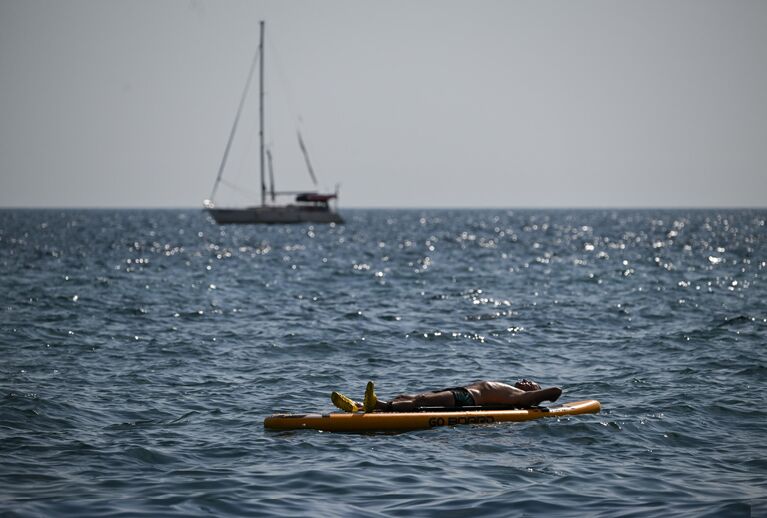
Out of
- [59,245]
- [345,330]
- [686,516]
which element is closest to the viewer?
[686,516]

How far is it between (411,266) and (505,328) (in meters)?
22.9

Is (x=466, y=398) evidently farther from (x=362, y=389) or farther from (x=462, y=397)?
(x=362, y=389)

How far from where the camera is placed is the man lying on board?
13.4 meters

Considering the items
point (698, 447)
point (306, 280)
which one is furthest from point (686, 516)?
point (306, 280)

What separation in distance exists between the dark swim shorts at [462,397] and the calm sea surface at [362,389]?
548 millimetres

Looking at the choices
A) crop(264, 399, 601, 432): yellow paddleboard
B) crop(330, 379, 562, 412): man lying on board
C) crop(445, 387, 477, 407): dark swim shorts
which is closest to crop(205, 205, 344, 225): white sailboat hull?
crop(330, 379, 562, 412): man lying on board

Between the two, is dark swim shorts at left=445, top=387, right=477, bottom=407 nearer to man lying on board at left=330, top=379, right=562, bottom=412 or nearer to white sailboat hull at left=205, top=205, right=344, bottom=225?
man lying on board at left=330, top=379, right=562, bottom=412

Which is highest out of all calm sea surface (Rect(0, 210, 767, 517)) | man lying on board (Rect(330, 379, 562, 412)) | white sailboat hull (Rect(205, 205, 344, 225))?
white sailboat hull (Rect(205, 205, 344, 225))

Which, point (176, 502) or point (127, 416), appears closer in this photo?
point (176, 502)

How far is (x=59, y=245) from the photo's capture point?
61906 mm

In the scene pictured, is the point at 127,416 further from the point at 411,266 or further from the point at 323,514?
the point at 411,266

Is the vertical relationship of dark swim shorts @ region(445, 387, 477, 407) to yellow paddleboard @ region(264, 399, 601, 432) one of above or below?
above

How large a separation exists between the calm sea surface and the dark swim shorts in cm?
55

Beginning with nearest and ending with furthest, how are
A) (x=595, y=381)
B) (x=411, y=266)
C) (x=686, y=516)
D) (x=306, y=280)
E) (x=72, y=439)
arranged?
1. (x=686, y=516)
2. (x=72, y=439)
3. (x=595, y=381)
4. (x=306, y=280)
5. (x=411, y=266)
